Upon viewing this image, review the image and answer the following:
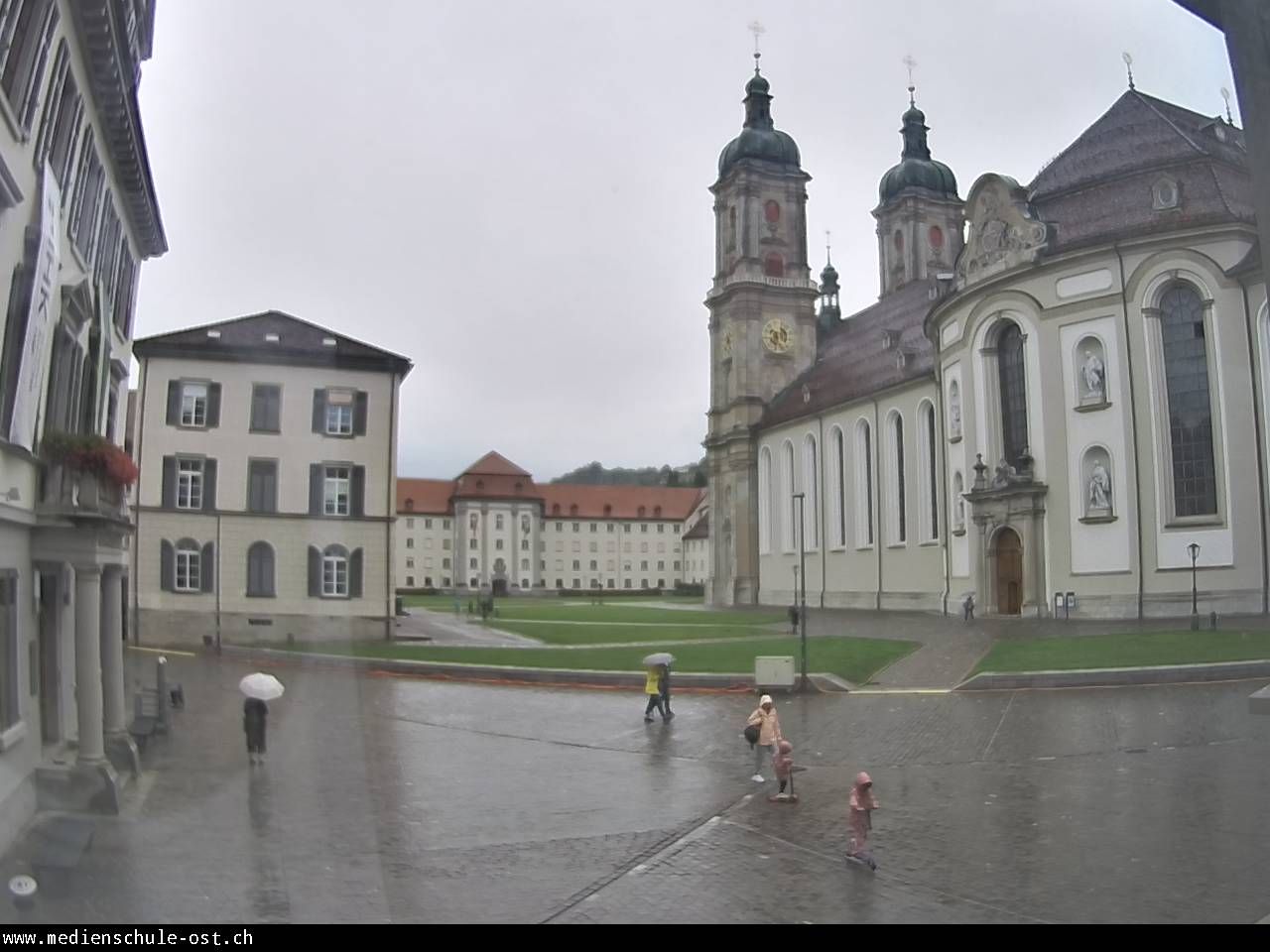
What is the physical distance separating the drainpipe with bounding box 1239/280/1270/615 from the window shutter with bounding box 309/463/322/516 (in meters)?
29.8

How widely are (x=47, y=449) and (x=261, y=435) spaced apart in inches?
85.3

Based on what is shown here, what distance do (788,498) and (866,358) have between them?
362 inches

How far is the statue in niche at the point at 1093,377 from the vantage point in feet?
123

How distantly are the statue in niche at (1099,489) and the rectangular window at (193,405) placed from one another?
1231 inches

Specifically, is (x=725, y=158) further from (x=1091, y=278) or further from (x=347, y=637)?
(x=347, y=637)

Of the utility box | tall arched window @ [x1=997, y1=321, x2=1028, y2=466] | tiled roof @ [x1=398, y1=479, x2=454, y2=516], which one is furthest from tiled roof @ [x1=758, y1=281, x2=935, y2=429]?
tiled roof @ [x1=398, y1=479, x2=454, y2=516]

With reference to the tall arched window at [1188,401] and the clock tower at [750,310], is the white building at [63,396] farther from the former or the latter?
the clock tower at [750,310]

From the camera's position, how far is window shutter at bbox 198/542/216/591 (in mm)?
13141

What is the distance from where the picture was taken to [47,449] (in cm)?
1194

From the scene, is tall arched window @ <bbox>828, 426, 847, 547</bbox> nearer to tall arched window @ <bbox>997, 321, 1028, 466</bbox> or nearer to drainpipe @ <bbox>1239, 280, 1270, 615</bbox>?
tall arched window @ <bbox>997, 321, 1028, 466</bbox>

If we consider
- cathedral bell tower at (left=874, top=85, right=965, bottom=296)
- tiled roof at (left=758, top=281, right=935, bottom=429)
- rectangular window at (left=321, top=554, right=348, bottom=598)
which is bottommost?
rectangular window at (left=321, top=554, right=348, bottom=598)

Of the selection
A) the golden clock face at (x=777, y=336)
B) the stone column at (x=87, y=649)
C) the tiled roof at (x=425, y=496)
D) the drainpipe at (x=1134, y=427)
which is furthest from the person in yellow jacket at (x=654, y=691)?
the golden clock face at (x=777, y=336)
